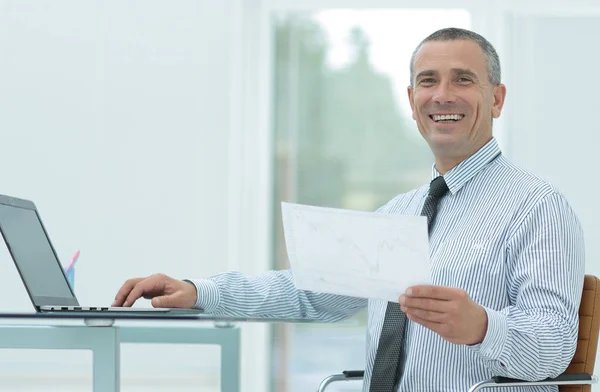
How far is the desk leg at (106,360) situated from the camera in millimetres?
1386

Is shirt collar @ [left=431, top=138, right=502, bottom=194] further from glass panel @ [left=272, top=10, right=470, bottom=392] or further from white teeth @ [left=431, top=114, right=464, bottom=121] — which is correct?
glass panel @ [left=272, top=10, right=470, bottom=392]

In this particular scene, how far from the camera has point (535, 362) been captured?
1548mm

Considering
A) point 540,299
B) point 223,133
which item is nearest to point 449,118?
point 540,299

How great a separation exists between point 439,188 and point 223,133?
218cm

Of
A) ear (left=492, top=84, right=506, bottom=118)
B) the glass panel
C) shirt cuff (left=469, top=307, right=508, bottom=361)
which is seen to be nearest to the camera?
shirt cuff (left=469, top=307, right=508, bottom=361)

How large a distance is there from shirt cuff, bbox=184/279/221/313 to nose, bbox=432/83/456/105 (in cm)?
66

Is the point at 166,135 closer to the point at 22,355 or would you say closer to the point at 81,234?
the point at 81,234

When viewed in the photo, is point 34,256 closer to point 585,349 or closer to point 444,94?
point 444,94

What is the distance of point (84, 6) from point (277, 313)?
8.19 ft

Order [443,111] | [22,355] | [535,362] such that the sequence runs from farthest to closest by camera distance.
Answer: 1. [22,355]
2. [443,111]
3. [535,362]

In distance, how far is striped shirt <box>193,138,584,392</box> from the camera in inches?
61.2

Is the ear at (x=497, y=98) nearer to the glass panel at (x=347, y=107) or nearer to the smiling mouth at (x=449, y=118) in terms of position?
the smiling mouth at (x=449, y=118)

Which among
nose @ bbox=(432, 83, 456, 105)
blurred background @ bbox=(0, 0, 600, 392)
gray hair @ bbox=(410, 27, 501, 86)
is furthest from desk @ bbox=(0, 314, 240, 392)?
blurred background @ bbox=(0, 0, 600, 392)

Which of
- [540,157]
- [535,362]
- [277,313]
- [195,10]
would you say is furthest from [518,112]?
[535,362]
